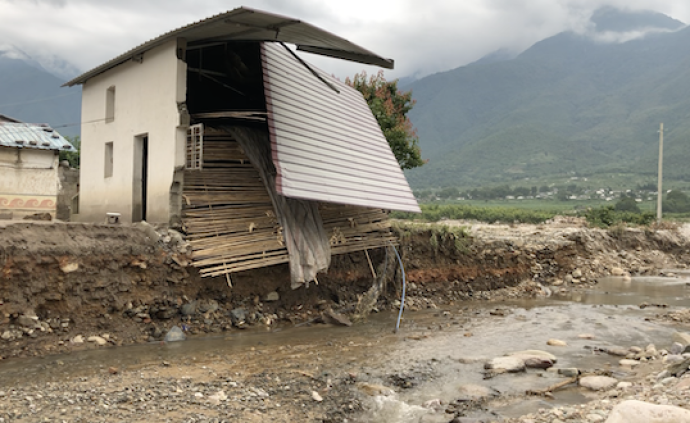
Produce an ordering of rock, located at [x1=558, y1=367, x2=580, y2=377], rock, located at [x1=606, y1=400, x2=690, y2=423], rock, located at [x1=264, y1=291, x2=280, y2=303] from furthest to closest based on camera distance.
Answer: rock, located at [x1=264, y1=291, x2=280, y2=303] → rock, located at [x1=558, y1=367, x2=580, y2=377] → rock, located at [x1=606, y1=400, x2=690, y2=423]

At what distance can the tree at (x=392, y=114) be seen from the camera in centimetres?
2175

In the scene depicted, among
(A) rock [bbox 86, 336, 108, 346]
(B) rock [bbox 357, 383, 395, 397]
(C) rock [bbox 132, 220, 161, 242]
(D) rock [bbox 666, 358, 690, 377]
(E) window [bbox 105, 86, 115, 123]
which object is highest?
(E) window [bbox 105, 86, 115, 123]

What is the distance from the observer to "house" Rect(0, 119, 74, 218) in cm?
1532

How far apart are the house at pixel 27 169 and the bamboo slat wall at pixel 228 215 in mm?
7061

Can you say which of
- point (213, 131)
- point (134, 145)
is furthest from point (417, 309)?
point (134, 145)

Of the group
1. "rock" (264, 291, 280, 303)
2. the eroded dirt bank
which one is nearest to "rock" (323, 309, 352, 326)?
the eroded dirt bank

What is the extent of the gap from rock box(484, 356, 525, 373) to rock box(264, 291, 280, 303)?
15.9 ft

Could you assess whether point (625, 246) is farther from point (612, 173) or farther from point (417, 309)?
point (612, 173)

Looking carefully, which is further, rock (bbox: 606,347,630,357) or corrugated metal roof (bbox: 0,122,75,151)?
corrugated metal roof (bbox: 0,122,75,151)

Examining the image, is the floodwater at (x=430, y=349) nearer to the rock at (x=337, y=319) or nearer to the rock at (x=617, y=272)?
the rock at (x=337, y=319)

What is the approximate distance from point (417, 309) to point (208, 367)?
24.6ft

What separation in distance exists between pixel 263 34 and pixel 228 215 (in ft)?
12.4

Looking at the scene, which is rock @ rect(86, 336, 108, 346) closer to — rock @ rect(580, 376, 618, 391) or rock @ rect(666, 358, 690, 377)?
rock @ rect(580, 376, 618, 391)

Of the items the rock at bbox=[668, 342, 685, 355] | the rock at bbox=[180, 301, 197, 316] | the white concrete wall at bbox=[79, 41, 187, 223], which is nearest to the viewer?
the rock at bbox=[668, 342, 685, 355]
